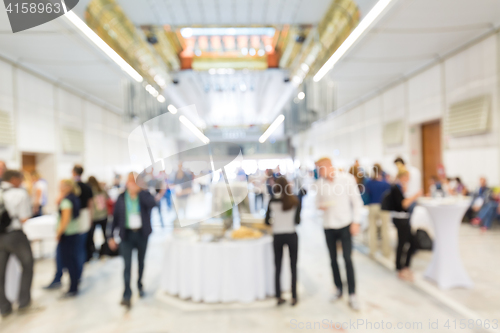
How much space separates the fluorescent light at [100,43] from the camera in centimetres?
310

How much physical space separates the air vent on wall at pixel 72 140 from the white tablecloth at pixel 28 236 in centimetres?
470

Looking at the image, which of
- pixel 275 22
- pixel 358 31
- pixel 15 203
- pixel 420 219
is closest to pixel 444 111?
pixel 420 219

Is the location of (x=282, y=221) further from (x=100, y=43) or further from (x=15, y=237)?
(x=100, y=43)

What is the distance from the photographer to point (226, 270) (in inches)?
116

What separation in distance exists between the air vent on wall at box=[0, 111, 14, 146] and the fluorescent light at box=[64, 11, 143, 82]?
3.04 m

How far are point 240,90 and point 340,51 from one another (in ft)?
16.0

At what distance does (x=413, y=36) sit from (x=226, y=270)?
554 centimetres

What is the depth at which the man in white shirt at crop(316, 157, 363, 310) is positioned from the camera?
9.42 feet

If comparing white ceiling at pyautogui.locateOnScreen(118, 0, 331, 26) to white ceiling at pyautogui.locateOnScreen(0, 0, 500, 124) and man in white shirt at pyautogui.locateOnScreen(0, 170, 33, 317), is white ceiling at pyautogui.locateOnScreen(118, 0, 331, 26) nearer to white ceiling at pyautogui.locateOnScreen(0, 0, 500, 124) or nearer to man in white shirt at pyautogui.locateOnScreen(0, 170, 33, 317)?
white ceiling at pyautogui.locateOnScreen(0, 0, 500, 124)

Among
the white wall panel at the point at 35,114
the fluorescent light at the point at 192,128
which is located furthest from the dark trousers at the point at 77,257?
the white wall panel at the point at 35,114

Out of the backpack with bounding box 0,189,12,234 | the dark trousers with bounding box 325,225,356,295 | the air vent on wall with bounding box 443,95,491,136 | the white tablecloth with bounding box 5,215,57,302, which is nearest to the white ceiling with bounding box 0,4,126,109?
the backpack with bounding box 0,189,12,234

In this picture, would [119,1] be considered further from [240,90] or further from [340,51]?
[240,90]

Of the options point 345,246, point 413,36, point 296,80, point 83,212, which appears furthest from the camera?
point 296,80

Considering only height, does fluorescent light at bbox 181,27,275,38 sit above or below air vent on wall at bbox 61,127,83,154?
above
